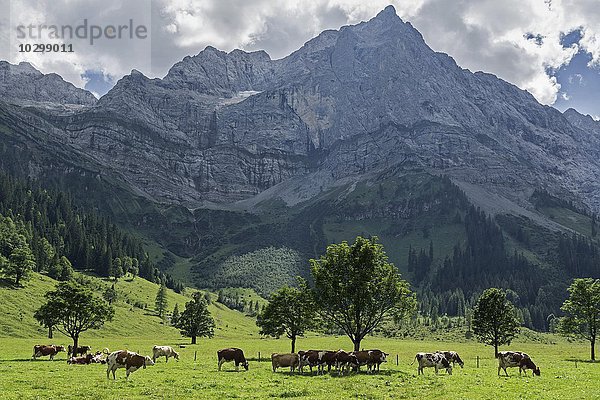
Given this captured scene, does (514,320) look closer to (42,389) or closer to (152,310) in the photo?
(42,389)

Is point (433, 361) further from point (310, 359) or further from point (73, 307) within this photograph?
point (73, 307)

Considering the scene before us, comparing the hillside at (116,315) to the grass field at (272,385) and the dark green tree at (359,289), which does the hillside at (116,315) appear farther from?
the dark green tree at (359,289)

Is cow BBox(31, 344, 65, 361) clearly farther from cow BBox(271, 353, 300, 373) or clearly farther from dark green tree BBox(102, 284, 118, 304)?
dark green tree BBox(102, 284, 118, 304)

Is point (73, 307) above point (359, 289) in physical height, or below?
below

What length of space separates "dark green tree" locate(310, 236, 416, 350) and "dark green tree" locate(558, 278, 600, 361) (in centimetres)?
4541

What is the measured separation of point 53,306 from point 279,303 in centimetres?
3536

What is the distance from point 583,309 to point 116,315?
119845 mm

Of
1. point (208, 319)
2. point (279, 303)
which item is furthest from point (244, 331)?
point (279, 303)

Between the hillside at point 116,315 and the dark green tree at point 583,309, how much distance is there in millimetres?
97968

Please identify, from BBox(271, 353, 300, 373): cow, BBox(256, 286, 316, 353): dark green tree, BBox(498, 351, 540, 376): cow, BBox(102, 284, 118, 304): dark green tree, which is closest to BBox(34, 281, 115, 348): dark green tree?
BBox(256, 286, 316, 353): dark green tree

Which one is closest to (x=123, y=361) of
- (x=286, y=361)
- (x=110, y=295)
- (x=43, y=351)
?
(x=286, y=361)

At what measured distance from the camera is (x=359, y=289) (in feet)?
177

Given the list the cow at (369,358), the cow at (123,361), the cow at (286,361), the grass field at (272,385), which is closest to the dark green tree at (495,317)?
the grass field at (272,385)

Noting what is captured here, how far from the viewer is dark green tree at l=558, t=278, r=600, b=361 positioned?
3194 inches
